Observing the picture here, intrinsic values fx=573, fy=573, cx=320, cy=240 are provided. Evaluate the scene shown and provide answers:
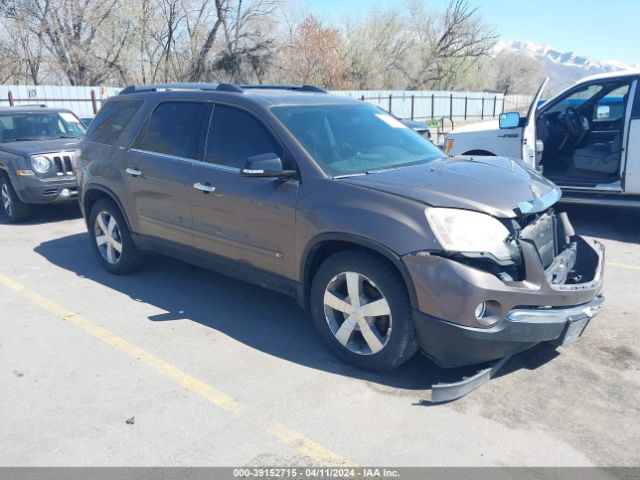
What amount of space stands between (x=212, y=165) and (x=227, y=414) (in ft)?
6.77

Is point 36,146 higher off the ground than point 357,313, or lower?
higher

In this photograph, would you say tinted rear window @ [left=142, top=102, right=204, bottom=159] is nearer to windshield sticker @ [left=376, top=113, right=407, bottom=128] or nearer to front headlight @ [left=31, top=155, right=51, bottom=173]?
windshield sticker @ [left=376, top=113, right=407, bottom=128]

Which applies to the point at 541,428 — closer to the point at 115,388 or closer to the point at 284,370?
the point at 284,370

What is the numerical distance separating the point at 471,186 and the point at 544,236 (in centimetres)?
62

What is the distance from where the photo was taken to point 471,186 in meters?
3.69

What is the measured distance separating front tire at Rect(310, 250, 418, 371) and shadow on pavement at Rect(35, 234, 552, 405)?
166 mm

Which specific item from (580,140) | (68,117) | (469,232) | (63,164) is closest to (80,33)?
(68,117)

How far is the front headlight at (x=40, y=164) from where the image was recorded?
8.25 m

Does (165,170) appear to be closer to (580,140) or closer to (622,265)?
(622,265)

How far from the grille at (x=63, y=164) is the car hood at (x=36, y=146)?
0.40ft

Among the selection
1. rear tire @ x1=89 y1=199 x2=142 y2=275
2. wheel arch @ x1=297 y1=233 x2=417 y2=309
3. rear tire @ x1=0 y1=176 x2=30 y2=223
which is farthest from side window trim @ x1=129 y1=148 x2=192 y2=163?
rear tire @ x1=0 y1=176 x2=30 y2=223

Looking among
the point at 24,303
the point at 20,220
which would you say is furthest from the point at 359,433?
the point at 20,220

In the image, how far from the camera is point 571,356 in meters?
3.96

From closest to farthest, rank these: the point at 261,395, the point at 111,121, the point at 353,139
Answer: the point at 261,395, the point at 353,139, the point at 111,121
